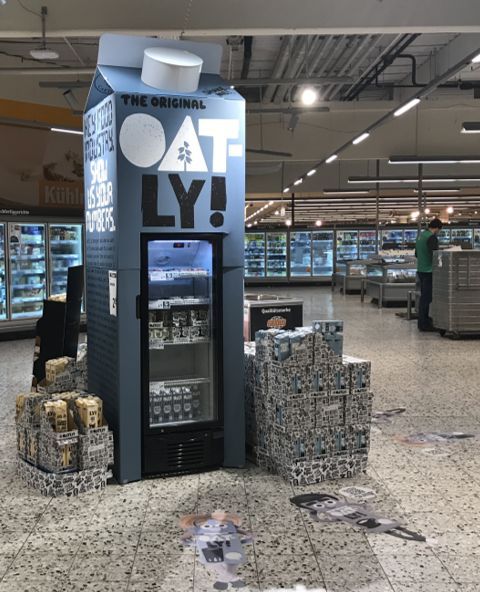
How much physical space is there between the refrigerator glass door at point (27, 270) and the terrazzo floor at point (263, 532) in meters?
6.34

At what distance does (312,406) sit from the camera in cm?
443

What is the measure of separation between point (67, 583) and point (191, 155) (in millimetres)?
2675

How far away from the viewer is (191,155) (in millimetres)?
4480

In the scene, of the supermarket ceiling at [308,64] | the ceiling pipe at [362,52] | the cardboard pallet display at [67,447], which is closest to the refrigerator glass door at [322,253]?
the supermarket ceiling at [308,64]

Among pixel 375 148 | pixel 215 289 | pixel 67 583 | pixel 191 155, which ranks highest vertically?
pixel 375 148

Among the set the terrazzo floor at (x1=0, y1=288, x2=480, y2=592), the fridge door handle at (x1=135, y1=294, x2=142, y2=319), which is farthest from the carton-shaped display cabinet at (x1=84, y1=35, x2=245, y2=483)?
the terrazzo floor at (x1=0, y1=288, x2=480, y2=592)

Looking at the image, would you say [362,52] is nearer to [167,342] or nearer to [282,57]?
[282,57]

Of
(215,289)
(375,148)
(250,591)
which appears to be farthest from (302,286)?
(250,591)

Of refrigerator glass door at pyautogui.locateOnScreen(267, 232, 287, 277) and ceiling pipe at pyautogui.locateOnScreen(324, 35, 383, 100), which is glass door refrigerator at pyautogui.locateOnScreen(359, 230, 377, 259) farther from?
ceiling pipe at pyautogui.locateOnScreen(324, 35, 383, 100)

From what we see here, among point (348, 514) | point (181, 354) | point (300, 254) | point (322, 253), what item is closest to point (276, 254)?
point (300, 254)

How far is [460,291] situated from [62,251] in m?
6.95

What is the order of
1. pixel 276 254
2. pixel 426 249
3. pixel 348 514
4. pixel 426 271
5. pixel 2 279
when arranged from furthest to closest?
pixel 276 254 → pixel 426 271 → pixel 426 249 → pixel 2 279 → pixel 348 514

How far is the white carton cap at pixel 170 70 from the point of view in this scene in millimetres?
4418

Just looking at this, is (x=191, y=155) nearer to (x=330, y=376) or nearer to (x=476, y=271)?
(x=330, y=376)
